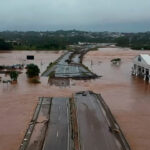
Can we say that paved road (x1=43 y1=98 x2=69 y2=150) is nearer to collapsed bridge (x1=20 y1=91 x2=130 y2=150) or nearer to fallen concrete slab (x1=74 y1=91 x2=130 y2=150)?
collapsed bridge (x1=20 y1=91 x2=130 y2=150)

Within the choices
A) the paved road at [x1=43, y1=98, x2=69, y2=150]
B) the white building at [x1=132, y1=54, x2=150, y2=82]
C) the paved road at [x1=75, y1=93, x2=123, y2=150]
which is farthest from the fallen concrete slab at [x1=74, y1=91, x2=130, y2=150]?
the white building at [x1=132, y1=54, x2=150, y2=82]

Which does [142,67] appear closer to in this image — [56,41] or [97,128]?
[97,128]

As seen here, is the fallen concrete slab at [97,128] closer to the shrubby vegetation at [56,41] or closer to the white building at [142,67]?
the white building at [142,67]

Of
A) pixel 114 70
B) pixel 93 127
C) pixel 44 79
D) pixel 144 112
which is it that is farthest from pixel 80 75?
pixel 93 127

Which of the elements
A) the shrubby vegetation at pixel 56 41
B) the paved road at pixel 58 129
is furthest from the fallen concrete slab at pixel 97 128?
the shrubby vegetation at pixel 56 41

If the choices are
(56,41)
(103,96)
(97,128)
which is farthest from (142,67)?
(56,41)
